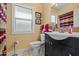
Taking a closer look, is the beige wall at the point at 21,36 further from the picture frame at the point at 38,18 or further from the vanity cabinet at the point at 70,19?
the vanity cabinet at the point at 70,19

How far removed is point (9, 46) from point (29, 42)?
0.29 metres

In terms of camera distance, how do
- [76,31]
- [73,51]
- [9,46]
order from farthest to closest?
[9,46], [76,31], [73,51]

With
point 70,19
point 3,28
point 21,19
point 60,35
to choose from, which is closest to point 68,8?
point 70,19

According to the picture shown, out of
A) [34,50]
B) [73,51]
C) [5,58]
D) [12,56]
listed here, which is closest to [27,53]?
[34,50]

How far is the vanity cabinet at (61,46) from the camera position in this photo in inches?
57.7

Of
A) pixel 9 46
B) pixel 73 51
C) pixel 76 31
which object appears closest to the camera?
pixel 73 51

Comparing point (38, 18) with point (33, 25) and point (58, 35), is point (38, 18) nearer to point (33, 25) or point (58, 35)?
point (33, 25)

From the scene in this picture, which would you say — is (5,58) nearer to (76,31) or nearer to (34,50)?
(34,50)

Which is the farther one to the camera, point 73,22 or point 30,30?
point 30,30

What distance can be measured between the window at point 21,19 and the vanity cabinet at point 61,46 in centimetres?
34

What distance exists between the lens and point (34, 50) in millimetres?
A: 1738

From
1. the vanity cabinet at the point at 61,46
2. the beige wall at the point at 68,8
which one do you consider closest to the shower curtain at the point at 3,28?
the vanity cabinet at the point at 61,46

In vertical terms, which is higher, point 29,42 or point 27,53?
point 29,42

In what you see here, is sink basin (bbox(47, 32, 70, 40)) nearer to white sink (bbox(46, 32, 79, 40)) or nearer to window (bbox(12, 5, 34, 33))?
white sink (bbox(46, 32, 79, 40))
